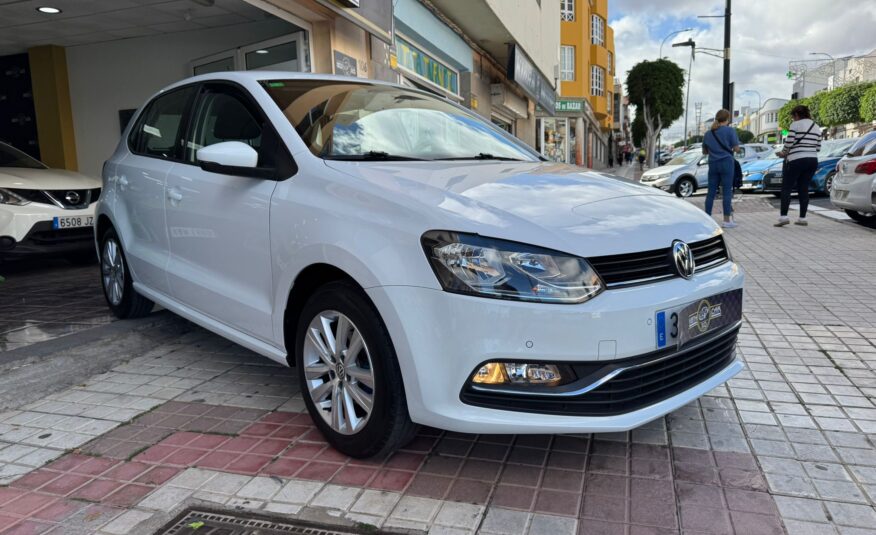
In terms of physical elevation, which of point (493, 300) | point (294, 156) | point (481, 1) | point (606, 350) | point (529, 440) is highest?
point (481, 1)

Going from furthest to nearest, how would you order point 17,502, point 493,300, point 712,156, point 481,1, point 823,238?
point 481,1, point 712,156, point 823,238, point 17,502, point 493,300

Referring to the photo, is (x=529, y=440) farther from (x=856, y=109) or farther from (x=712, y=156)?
(x=856, y=109)

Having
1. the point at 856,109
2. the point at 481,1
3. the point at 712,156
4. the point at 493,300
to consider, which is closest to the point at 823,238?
the point at 712,156

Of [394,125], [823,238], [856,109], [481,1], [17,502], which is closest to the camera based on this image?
[17,502]

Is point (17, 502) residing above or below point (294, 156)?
below

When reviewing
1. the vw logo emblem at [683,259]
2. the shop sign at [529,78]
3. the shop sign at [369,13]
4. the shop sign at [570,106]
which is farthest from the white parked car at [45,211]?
the shop sign at [570,106]

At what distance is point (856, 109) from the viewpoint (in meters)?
49.5

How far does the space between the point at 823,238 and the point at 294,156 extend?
8370mm

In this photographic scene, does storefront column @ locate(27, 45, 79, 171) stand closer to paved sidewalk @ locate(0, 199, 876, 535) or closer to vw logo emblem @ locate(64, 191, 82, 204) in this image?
vw logo emblem @ locate(64, 191, 82, 204)

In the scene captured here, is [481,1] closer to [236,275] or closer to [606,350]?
[236,275]

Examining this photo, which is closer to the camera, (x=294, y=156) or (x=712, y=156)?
(x=294, y=156)

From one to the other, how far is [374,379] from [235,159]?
1219 millimetres

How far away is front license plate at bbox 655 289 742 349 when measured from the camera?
234cm

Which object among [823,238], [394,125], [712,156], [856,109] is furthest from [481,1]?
[856,109]
